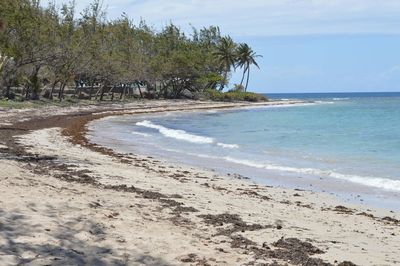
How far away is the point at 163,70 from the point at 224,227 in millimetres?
68141

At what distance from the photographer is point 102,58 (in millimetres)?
59062

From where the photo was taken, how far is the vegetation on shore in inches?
1693

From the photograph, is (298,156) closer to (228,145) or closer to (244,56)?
(228,145)

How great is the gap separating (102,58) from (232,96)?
3658 centimetres

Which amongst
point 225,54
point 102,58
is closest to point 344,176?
point 102,58

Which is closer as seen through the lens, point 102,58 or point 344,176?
point 344,176

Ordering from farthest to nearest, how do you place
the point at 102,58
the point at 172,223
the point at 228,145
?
the point at 102,58, the point at 228,145, the point at 172,223

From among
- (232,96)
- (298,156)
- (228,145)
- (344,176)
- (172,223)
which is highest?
(232,96)

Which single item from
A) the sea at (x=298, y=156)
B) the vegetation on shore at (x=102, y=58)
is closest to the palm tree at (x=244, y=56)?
the vegetation on shore at (x=102, y=58)

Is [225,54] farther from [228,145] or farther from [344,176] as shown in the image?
[344,176]

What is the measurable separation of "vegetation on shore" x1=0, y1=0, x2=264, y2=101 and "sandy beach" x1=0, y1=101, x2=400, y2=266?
722 inches

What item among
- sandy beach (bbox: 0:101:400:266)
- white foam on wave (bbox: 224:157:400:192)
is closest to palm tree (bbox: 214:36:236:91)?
white foam on wave (bbox: 224:157:400:192)

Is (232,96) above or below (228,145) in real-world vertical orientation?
above

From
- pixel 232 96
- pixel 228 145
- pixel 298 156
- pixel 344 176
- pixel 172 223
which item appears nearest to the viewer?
pixel 172 223
